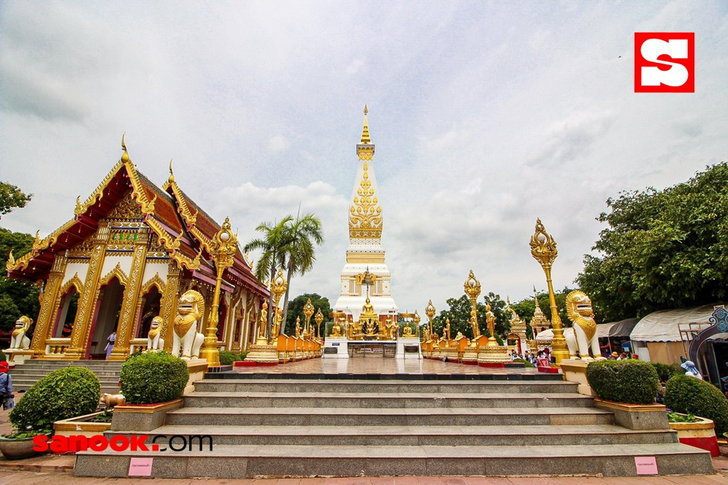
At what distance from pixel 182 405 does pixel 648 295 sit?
60.5 feet

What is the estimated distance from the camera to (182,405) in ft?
18.9

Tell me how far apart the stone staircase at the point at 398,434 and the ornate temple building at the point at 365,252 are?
2198 cm

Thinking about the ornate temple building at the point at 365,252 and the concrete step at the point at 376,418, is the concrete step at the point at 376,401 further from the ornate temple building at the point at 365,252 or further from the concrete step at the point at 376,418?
the ornate temple building at the point at 365,252

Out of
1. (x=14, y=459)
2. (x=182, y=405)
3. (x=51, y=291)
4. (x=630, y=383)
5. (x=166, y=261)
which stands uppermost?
(x=166, y=261)

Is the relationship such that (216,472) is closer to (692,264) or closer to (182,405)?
(182,405)

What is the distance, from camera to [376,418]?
17.4ft

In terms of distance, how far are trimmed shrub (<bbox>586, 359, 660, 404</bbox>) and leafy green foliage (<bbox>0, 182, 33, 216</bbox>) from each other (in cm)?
2692

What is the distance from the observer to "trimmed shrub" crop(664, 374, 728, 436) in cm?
560

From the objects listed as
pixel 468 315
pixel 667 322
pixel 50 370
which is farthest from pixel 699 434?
pixel 468 315

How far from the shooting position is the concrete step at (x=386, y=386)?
632cm

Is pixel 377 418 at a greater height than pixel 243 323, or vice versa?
pixel 243 323

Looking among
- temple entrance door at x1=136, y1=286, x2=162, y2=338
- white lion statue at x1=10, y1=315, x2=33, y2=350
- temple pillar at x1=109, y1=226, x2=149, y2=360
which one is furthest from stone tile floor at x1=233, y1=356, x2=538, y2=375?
white lion statue at x1=10, y1=315, x2=33, y2=350

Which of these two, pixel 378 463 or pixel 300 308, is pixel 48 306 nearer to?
pixel 378 463


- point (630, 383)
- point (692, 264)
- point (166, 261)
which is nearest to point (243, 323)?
point (166, 261)
